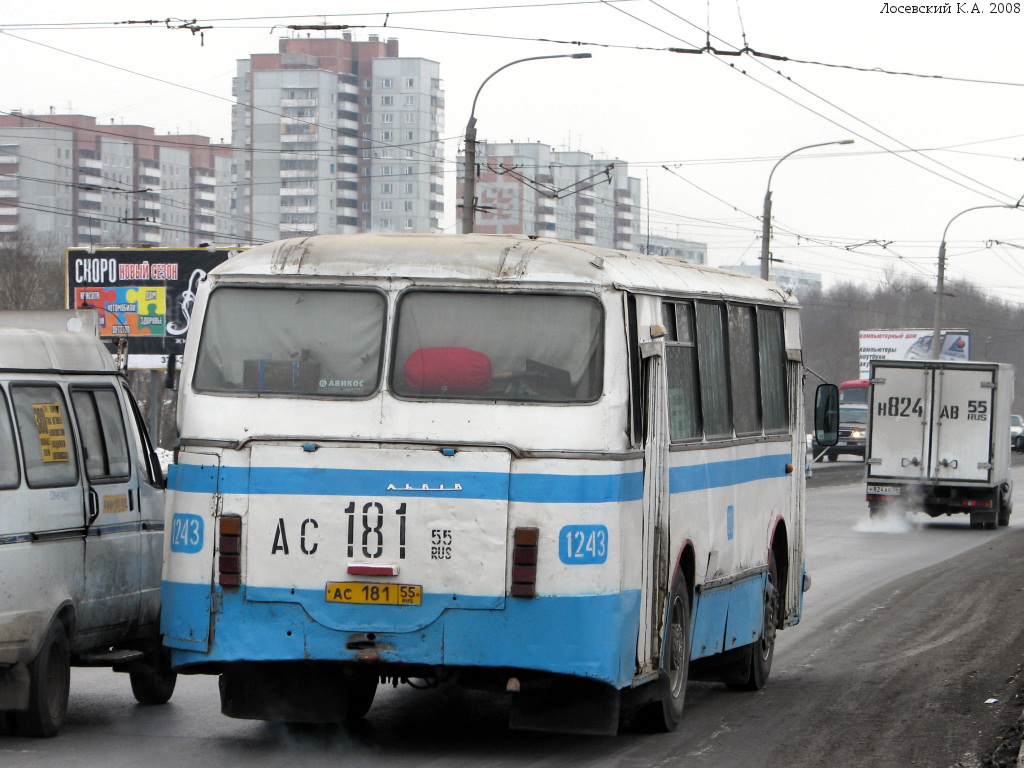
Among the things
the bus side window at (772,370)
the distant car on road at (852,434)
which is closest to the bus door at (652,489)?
the bus side window at (772,370)

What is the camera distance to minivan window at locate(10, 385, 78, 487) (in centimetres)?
786

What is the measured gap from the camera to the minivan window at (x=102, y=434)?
8523 millimetres

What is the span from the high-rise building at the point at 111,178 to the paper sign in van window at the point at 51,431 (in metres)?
115

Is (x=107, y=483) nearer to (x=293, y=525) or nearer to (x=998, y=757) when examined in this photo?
(x=293, y=525)

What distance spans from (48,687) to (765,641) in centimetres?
498

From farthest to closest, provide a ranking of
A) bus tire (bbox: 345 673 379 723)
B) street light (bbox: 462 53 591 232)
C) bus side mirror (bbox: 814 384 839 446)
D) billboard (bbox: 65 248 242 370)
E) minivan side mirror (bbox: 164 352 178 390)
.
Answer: billboard (bbox: 65 248 242 370) < street light (bbox: 462 53 591 232) < bus side mirror (bbox: 814 384 839 446) < minivan side mirror (bbox: 164 352 178 390) < bus tire (bbox: 345 673 379 723)

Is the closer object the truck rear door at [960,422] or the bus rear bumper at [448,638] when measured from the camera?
the bus rear bumper at [448,638]

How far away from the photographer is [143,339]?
37.1 meters

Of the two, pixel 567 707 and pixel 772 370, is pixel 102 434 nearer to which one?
pixel 567 707

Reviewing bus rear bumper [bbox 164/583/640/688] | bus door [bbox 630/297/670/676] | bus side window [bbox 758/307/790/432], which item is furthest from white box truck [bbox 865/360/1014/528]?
bus rear bumper [bbox 164/583/640/688]

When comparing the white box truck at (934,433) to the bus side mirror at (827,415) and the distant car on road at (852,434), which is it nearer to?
the bus side mirror at (827,415)

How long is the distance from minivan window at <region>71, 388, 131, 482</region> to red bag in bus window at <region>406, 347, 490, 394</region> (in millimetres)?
2127

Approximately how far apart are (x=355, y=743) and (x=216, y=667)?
0.93 m

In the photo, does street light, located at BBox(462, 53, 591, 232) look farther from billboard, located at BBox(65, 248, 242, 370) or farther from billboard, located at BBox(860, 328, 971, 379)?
billboard, located at BBox(860, 328, 971, 379)
